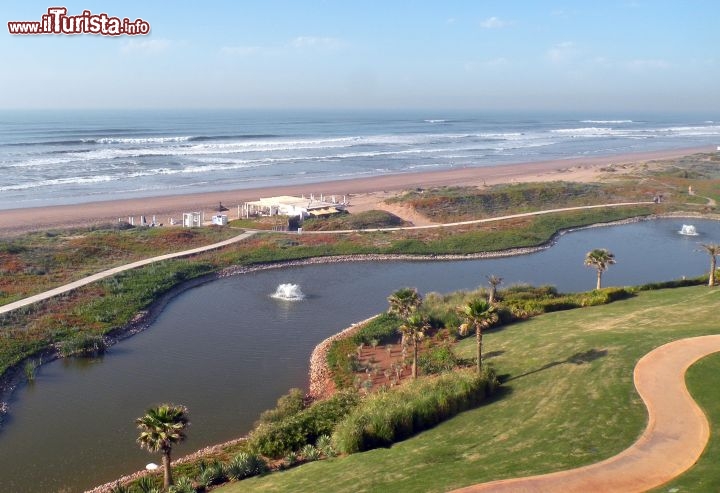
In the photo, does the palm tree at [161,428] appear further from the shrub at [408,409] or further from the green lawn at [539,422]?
the shrub at [408,409]

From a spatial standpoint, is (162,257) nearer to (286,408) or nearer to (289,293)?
(289,293)

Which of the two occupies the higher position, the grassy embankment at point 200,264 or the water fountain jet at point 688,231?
the water fountain jet at point 688,231

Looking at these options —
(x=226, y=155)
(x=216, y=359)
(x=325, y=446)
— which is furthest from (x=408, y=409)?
(x=226, y=155)

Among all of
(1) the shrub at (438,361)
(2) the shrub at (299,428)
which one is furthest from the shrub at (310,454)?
(1) the shrub at (438,361)

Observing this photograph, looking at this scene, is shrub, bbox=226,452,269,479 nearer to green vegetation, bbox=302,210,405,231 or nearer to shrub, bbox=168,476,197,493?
shrub, bbox=168,476,197,493

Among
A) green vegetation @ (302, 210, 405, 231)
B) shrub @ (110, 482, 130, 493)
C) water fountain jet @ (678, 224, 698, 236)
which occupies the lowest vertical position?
shrub @ (110, 482, 130, 493)

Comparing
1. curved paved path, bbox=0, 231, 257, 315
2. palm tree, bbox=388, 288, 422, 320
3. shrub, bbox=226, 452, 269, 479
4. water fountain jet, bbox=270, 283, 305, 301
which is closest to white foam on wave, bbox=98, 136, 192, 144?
curved paved path, bbox=0, 231, 257, 315
